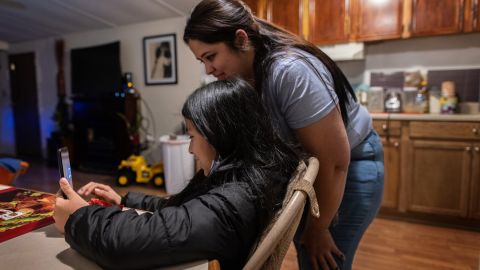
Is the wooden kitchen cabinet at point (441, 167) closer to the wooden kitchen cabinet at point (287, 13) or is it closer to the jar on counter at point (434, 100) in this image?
the jar on counter at point (434, 100)

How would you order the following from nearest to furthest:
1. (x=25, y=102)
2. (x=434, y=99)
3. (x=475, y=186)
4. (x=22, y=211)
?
1. (x=22, y=211)
2. (x=475, y=186)
3. (x=434, y=99)
4. (x=25, y=102)

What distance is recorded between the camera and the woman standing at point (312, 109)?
0.83 metres

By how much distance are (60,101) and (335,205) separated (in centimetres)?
540

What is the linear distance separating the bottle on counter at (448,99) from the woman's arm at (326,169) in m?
2.55

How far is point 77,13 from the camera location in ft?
14.1

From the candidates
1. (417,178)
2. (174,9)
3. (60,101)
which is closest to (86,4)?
(174,9)

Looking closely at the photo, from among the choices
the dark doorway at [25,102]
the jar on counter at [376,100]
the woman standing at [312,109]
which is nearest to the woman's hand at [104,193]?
the woman standing at [312,109]

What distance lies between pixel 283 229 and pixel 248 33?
59 cm

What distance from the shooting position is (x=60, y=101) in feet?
17.2

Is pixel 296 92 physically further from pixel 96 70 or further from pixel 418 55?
pixel 96 70

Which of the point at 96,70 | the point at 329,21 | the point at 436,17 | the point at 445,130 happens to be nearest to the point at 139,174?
the point at 96,70

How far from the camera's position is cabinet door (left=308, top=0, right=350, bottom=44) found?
305 centimetres

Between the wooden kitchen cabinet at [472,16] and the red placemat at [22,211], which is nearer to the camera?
the red placemat at [22,211]

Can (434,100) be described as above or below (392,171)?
above
